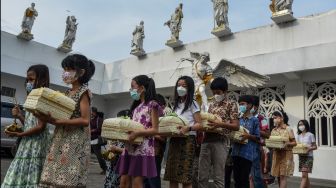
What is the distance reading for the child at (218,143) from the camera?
381cm

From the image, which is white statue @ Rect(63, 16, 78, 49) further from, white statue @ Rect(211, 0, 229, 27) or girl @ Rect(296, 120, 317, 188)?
girl @ Rect(296, 120, 317, 188)

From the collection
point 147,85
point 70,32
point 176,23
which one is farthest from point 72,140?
point 70,32

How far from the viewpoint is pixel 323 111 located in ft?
34.6

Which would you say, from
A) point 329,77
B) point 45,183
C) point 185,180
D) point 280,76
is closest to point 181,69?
point 280,76

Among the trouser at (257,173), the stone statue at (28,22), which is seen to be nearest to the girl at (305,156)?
the trouser at (257,173)

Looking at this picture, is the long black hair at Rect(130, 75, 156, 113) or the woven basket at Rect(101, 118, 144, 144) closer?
the woven basket at Rect(101, 118, 144, 144)

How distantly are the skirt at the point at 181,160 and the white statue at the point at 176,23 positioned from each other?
1167 cm

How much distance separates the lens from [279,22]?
1173cm

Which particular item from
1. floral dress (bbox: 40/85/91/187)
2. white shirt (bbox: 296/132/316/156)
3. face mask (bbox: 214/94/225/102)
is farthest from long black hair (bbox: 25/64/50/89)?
white shirt (bbox: 296/132/316/156)

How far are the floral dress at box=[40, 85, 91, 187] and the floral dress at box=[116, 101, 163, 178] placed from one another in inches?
22.9

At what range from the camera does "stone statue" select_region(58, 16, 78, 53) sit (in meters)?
Answer: 17.0

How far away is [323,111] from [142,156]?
28.6 ft

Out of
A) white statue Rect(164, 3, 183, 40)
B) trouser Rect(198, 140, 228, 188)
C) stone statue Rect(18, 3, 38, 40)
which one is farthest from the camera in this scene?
stone statue Rect(18, 3, 38, 40)

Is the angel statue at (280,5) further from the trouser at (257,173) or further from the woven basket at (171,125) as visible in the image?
the woven basket at (171,125)
